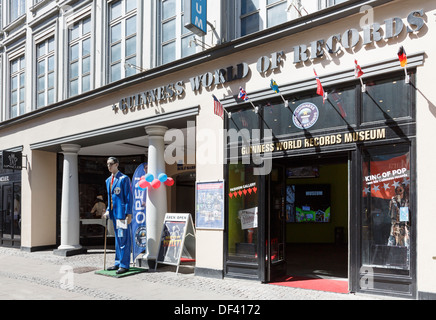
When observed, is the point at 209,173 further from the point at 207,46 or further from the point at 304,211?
the point at 304,211

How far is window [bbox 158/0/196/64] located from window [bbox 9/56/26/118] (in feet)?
24.3

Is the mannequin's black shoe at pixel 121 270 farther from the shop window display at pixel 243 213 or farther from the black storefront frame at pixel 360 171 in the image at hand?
the black storefront frame at pixel 360 171

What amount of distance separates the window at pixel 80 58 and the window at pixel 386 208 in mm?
8567

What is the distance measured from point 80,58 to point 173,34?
397 centimetres

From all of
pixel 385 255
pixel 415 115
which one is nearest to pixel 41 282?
pixel 385 255

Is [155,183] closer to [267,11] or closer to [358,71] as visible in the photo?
[267,11]

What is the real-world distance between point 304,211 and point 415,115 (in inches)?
380

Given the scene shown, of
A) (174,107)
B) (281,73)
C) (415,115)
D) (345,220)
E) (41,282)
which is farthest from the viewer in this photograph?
(345,220)

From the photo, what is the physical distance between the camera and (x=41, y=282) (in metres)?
8.30

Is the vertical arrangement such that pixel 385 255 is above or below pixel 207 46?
below

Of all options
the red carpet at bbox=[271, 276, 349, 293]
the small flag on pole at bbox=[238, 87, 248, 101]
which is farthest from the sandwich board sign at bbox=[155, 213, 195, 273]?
the small flag on pole at bbox=[238, 87, 248, 101]

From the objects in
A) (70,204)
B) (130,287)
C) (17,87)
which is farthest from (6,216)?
(130,287)

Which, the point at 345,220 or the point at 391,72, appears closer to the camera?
the point at 391,72

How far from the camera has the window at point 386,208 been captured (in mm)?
6145
